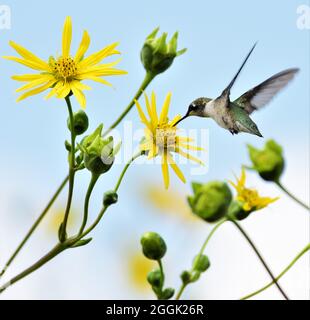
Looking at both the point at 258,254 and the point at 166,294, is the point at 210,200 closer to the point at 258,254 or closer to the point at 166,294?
the point at 258,254

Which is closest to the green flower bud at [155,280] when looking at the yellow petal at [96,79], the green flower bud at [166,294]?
the green flower bud at [166,294]

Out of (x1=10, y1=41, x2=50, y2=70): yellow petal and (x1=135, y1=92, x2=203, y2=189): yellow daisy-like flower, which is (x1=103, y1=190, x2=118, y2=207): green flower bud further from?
(x1=10, y1=41, x2=50, y2=70): yellow petal

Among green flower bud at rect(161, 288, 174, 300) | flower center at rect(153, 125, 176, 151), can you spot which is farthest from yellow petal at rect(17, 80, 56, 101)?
green flower bud at rect(161, 288, 174, 300)

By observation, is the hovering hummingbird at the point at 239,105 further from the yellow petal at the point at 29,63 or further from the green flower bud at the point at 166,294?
the green flower bud at the point at 166,294

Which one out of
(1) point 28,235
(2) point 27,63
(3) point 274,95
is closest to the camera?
(1) point 28,235
